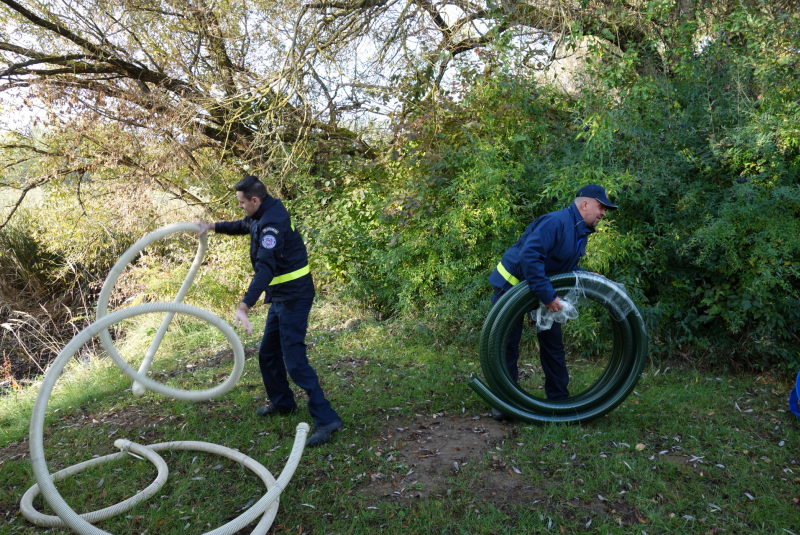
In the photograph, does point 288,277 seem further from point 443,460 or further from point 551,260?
point 551,260

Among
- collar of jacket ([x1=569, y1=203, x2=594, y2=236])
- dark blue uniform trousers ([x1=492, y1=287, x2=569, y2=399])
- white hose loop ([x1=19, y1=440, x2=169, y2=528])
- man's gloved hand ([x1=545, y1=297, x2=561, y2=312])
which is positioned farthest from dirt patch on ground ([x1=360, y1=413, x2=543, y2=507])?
collar of jacket ([x1=569, y1=203, x2=594, y2=236])

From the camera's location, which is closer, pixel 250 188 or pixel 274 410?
pixel 250 188

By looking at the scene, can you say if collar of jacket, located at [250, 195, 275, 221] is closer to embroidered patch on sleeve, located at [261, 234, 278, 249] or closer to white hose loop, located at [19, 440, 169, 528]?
embroidered patch on sleeve, located at [261, 234, 278, 249]

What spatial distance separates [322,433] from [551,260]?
2.28 metres

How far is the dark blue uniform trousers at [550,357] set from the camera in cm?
450

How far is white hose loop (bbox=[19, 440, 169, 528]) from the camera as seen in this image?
3.13 metres

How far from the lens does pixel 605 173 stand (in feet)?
19.1

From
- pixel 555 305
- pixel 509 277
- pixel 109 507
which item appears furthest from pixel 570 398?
pixel 109 507

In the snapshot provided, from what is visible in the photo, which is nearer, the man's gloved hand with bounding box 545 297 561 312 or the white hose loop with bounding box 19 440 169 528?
the white hose loop with bounding box 19 440 169 528

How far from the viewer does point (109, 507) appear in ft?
10.5

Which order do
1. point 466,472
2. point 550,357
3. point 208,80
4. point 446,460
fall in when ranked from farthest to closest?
point 208,80 → point 550,357 → point 446,460 → point 466,472

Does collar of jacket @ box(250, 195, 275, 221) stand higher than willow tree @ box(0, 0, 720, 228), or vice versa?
willow tree @ box(0, 0, 720, 228)

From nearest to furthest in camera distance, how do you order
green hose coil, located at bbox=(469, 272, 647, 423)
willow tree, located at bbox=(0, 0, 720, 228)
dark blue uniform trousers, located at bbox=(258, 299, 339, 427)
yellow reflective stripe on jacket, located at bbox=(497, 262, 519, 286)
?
dark blue uniform trousers, located at bbox=(258, 299, 339, 427) < green hose coil, located at bbox=(469, 272, 647, 423) < yellow reflective stripe on jacket, located at bbox=(497, 262, 519, 286) < willow tree, located at bbox=(0, 0, 720, 228)

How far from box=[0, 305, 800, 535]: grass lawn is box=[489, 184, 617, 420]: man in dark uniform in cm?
53
